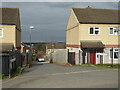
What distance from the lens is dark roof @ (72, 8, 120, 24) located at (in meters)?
29.9

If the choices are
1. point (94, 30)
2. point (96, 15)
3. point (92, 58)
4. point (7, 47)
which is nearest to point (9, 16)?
point (7, 47)

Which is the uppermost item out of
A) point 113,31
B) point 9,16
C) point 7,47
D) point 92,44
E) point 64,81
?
point 9,16

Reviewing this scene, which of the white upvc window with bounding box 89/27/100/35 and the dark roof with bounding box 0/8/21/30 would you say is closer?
the dark roof with bounding box 0/8/21/30

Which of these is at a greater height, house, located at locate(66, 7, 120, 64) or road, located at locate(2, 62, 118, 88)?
house, located at locate(66, 7, 120, 64)

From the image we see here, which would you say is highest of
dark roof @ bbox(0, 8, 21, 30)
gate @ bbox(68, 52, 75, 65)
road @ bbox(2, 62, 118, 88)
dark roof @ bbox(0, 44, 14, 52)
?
dark roof @ bbox(0, 8, 21, 30)

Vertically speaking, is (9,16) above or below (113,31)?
above

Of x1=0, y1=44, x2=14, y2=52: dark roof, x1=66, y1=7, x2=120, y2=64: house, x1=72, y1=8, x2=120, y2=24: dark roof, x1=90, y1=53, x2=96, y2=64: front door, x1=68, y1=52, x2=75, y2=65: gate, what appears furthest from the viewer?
x1=72, y1=8, x2=120, y2=24: dark roof

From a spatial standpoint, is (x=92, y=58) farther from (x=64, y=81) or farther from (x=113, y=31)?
(x=64, y=81)

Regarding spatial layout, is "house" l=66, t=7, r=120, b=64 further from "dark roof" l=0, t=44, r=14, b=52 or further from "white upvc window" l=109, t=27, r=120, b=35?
"dark roof" l=0, t=44, r=14, b=52

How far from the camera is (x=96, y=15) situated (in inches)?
1236

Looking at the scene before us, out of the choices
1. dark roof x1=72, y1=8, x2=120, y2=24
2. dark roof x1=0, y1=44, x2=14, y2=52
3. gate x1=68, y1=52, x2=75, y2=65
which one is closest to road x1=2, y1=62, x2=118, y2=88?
dark roof x1=0, y1=44, x2=14, y2=52

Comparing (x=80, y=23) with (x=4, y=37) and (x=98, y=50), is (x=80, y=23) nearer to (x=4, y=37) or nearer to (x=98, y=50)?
(x=98, y=50)

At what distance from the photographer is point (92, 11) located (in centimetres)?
3234

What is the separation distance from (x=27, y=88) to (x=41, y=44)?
9887 centimetres
